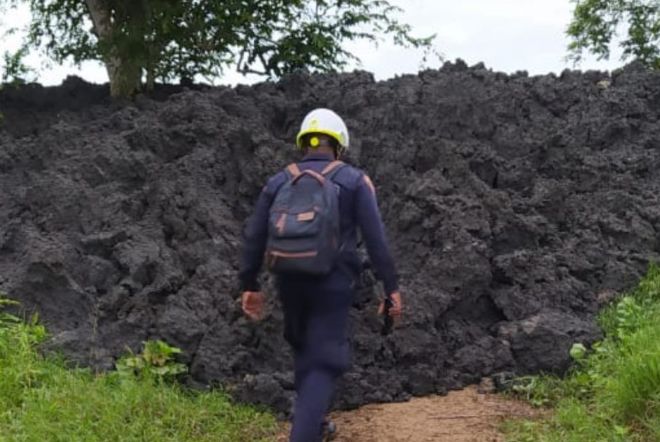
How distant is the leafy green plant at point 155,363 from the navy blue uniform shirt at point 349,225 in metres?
1.13

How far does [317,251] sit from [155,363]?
1760 millimetres

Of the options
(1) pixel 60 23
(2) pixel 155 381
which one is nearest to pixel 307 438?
(2) pixel 155 381

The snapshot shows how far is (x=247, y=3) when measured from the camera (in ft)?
26.2

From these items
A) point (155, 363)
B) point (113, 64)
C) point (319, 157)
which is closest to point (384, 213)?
point (155, 363)

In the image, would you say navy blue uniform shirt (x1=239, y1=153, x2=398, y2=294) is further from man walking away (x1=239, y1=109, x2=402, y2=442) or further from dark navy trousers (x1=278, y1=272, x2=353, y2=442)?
dark navy trousers (x1=278, y1=272, x2=353, y2=442)

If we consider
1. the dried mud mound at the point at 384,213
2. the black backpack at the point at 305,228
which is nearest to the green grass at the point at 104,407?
the dried mud mound at the point at 384,213

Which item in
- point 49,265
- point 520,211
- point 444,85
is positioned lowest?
point 49,265

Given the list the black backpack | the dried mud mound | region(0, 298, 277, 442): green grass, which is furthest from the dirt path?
the black backpack

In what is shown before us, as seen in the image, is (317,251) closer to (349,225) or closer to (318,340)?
(349,225)

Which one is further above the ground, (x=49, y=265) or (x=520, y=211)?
(x=520, y=211)

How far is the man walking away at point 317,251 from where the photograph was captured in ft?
11.7

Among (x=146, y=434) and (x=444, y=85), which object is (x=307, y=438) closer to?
(x=146, y=434)

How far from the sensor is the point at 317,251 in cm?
354

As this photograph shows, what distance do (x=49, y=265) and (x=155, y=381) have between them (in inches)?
46.0
